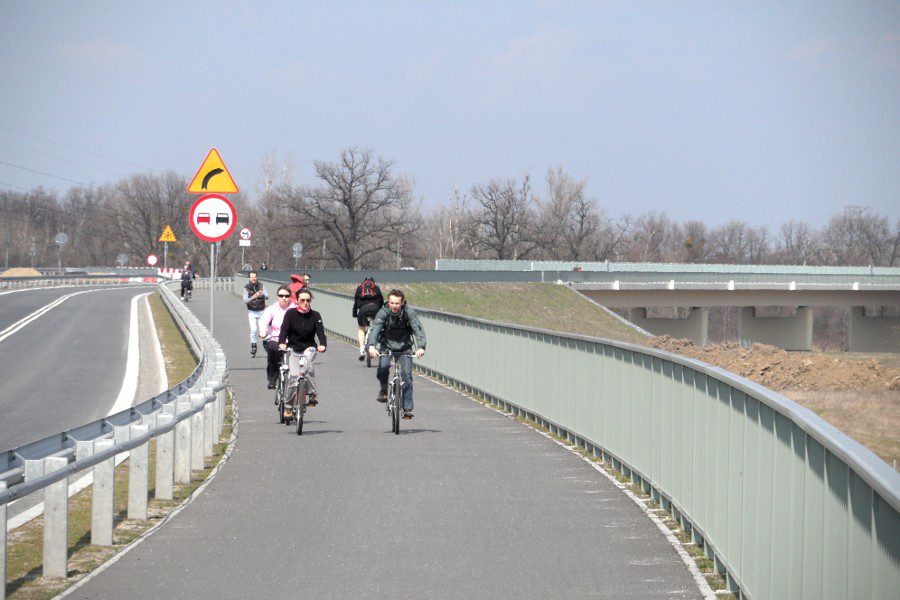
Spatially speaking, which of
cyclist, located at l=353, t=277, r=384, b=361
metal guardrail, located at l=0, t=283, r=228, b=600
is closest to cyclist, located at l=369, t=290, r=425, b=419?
metal guardrail, located at l=0, t=283, r=228, b=600

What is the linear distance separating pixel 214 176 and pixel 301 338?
11.0 feet

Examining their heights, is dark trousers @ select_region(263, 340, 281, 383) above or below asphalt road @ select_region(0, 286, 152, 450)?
above

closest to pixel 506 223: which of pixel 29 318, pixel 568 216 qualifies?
pixel 568 216

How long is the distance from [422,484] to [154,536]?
3026 millimetres

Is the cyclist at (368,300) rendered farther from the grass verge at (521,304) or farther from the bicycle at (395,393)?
the grass verge at (521,304)

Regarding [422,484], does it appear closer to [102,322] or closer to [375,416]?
[375,416]

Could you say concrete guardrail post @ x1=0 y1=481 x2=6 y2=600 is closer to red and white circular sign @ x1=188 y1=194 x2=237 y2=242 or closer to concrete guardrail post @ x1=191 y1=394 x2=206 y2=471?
concrete guardrail post @ x1=191 y1=394 x2=206 y2=471

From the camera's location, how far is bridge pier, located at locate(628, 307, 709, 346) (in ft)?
286

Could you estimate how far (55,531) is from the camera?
7.51 metres

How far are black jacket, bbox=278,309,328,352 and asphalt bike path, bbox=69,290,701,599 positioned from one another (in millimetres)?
1084

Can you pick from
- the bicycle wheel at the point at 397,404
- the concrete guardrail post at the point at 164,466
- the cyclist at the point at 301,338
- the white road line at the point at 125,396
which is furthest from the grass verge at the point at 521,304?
the concrete guardrail post at the point at 164,466

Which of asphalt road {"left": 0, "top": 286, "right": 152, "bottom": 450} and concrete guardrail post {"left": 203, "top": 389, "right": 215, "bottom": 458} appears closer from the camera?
concrete guardrail post {"left": 203, "top": 389, "right": 215, "bottom": 458}

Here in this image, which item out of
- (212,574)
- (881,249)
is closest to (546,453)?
(212,574)

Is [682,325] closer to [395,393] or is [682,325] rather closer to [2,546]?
[395,393]
